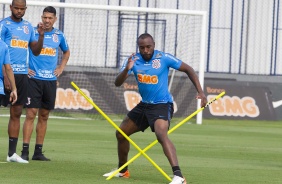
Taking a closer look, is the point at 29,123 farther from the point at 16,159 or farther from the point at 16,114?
the point at 16,159

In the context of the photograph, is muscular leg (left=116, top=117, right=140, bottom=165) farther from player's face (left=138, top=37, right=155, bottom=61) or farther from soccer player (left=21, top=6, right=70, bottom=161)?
soccer player (left=21, top=6, right=70, bottom=161)

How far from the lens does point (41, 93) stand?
45.5 ft

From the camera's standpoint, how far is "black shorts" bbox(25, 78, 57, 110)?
45.1 ft

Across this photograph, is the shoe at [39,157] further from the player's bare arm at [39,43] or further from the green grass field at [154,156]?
the player's bare arm at [39,43]

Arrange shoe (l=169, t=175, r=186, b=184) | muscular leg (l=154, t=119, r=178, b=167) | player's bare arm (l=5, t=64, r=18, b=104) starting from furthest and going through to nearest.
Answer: player's bare arm (l=5, t=64, r=18, b=104) < muscular leg (l=154, t=119, r=178, b=167) < shoe (l=169, t=175, r=186, b=184)

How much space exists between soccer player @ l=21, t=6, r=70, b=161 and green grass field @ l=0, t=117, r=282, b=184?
0.50m

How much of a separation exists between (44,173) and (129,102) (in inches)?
626

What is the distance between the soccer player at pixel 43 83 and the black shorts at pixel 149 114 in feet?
7.93

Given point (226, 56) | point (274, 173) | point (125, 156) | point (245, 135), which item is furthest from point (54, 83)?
point (226, 56)

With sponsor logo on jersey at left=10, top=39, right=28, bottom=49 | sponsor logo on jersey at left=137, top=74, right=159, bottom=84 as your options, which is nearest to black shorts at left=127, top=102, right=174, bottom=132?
sponsor logo on jersey at left=137, top=74, right=159, bottom=84

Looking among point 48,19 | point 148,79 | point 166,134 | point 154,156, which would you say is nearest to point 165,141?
point 166,134

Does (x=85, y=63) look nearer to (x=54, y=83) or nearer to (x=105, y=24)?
(x=105, y=24)

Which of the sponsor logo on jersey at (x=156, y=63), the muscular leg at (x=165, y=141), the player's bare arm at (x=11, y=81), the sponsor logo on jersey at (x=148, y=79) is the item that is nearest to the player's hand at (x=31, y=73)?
the player's bare arm at (x=11, y=81)

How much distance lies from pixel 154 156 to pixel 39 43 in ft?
10.8
